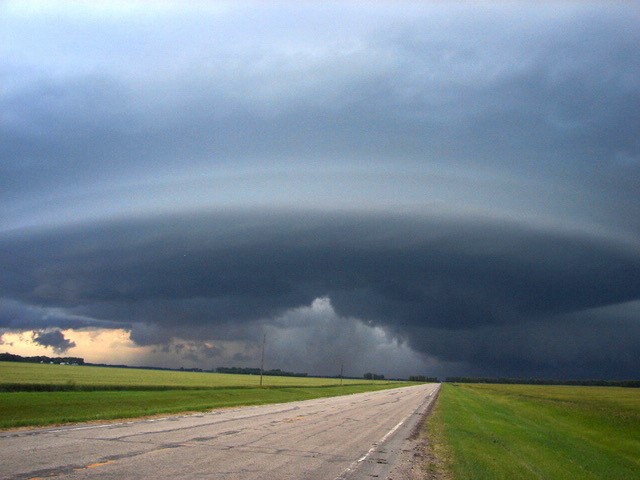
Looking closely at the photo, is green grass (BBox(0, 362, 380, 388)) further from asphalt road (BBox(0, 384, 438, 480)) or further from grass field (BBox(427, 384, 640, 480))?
grass field (BBox(427, 384, 640, 480))

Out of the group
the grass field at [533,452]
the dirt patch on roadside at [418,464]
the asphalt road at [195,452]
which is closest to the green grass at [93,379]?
the asphalt road at [195,452]

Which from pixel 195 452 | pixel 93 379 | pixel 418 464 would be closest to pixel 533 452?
pixel 418 464

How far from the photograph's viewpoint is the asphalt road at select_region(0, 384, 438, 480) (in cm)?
1233

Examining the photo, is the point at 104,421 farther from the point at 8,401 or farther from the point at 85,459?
the point at 8,401

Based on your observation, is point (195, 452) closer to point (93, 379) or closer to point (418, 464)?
point (418, 464)

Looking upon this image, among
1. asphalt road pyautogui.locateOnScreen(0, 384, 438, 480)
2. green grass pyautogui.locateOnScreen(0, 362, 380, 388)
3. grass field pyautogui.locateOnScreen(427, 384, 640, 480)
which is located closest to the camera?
asphalt road pyautogui.locateOnScreen(0, 384, 438, 480)

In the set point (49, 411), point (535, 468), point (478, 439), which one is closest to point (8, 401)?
point (49, 411)

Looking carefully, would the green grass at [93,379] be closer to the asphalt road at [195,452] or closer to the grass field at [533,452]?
the asphalt road at [195,452]

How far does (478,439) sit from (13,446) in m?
20.5

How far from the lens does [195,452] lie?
15.7 m

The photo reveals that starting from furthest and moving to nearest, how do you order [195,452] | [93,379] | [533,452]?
1. [93,379]
2. [533,452]
3. [195,452]

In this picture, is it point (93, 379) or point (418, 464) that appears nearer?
point (418, 464)

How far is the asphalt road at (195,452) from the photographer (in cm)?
1233

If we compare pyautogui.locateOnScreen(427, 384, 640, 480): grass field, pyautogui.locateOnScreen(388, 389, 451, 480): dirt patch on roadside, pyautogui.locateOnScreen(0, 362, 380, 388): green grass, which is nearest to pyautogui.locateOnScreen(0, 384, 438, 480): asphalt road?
pyautogui.locateOnScreen(388, 389, 451, 480): dirt patch on roadside
